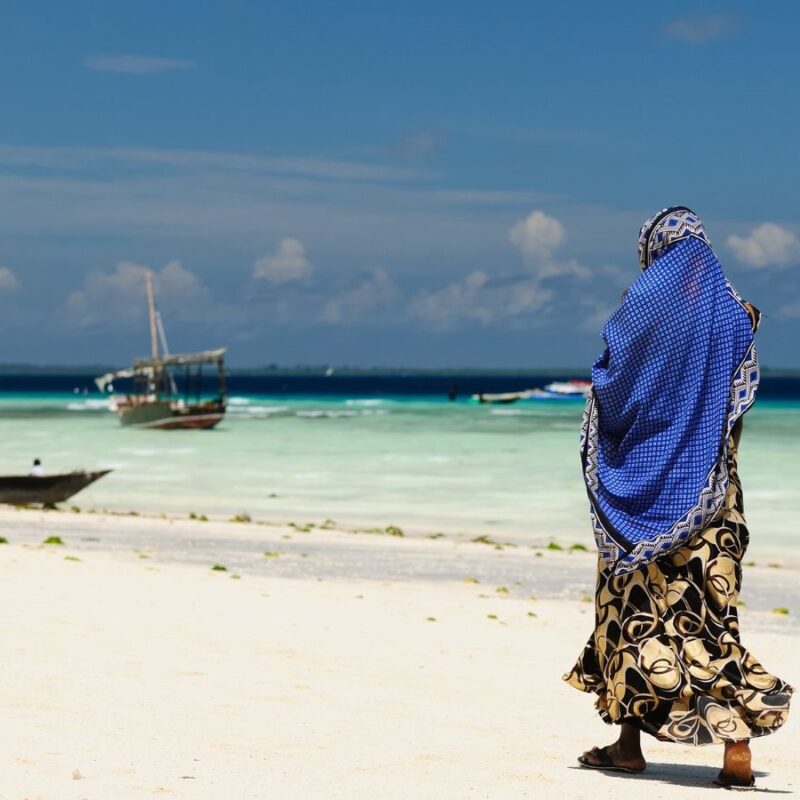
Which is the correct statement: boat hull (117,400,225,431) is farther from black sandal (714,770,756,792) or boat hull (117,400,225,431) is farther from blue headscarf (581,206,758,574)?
black sandal (714,770,756,792)

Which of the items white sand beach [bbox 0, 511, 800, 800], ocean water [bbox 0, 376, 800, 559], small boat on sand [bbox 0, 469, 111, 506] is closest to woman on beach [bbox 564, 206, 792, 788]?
white sand beach [bbox 0, 511, 800, 800]

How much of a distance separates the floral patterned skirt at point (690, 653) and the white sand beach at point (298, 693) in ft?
0.88

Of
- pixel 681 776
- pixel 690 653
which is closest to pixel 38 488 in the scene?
pixel 681 776

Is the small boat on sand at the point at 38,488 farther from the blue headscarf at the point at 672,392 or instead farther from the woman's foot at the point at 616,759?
the blue headscarf at the point at 672,392

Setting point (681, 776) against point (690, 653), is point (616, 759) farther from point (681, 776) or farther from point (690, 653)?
point (690, 653)

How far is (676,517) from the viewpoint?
5129 millimetres

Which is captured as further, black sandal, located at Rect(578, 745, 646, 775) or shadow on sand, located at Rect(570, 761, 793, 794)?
black sandal, located at Rect(578, 745, 646, 775)

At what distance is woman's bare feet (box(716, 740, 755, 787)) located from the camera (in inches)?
198

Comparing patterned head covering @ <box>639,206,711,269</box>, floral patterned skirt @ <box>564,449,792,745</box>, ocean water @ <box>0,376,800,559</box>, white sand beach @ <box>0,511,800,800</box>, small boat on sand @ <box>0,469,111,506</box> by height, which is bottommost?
ocean water @ <box>0,376,800,559</box>

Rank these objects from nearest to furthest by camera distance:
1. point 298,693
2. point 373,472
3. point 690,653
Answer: point 690,653
point 298,693
point 373,472

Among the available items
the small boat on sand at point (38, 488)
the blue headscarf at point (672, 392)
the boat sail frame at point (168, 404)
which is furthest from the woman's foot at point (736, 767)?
the boat sail frame at point (168, 404)

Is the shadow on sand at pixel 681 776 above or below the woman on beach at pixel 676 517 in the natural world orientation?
below

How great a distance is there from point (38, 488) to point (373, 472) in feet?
52.0

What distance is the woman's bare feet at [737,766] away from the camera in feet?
16.5
